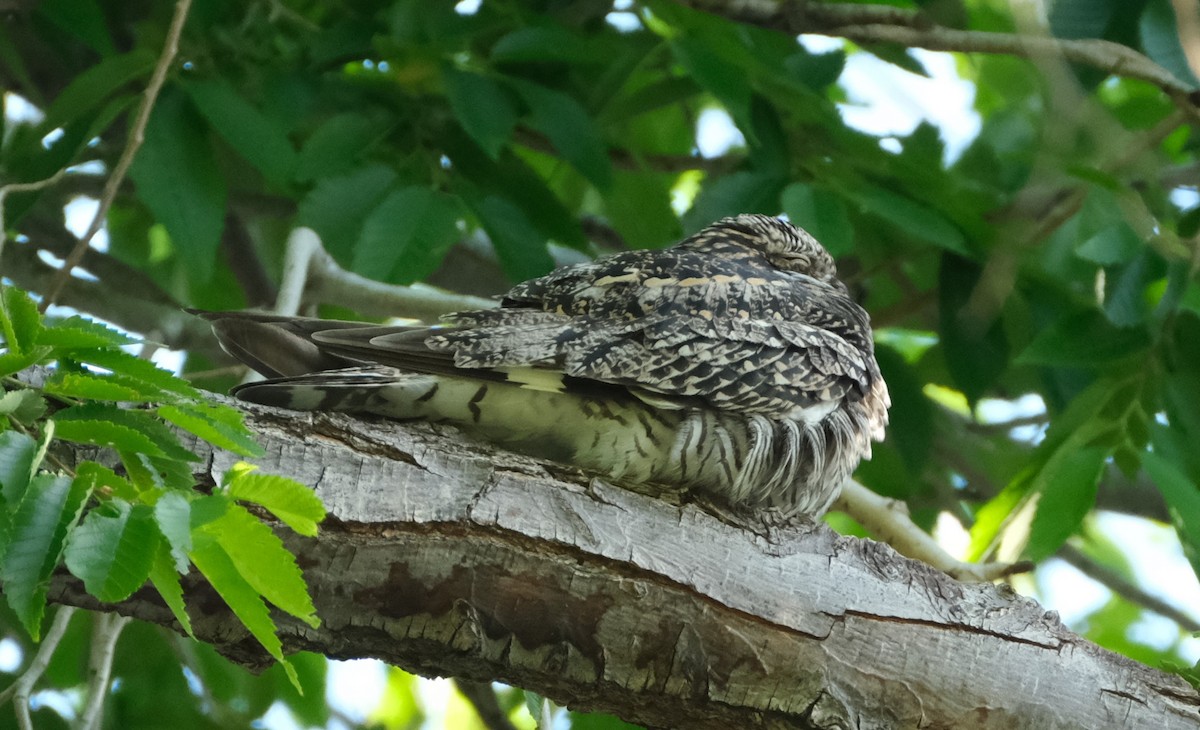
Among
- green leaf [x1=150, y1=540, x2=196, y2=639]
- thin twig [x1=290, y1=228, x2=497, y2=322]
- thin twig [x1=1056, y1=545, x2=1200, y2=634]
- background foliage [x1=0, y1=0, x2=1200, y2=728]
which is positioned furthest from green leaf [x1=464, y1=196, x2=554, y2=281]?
thin twig [x1=1056, y1=545, x2=1200, y2=634]

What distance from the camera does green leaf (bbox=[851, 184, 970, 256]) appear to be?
319cm

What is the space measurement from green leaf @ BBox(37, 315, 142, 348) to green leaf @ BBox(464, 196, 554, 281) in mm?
1510

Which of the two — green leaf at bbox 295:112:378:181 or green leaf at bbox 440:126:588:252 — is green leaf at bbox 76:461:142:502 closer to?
green leaf at bbox 295:112:378:181

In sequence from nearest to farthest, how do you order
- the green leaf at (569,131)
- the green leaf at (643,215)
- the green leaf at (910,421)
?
1. the green leaf at (569,131)
2. the green leaf at (910,421)
3. the green leaf at (643,215)

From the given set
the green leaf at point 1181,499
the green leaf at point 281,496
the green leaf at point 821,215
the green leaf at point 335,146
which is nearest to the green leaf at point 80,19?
the green leaf at point 335,146

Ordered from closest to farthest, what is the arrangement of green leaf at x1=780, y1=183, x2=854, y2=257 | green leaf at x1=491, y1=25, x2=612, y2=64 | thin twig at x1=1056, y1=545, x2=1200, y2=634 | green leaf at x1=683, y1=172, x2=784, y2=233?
green leaf at x1=780, y1=183, x2=854, y2=257
green leaf at x1=491, y1=25, x2=612, y2=64
green leaf at x1=683, y1=172, x2=784, y2=233
thin twig at x1=1056, y1=545, x2=1200, y2=634

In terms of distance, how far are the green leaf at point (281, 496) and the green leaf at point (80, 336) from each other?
0.88ft

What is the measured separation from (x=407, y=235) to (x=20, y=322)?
1370mm

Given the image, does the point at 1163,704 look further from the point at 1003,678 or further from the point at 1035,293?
the point at 1035,293

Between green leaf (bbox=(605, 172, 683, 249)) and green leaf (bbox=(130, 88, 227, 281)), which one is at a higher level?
green leaf (bbox=(605, 172, 683, 249))

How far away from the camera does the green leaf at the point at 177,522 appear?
132 cm

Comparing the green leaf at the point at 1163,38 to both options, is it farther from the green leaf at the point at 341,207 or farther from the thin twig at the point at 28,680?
the thin twig at the point at 28,680

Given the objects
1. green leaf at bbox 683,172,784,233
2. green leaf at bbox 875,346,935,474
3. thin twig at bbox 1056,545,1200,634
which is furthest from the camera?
thin twig at bbox 1056,545,1200,634

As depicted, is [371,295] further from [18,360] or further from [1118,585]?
[1118,585]
